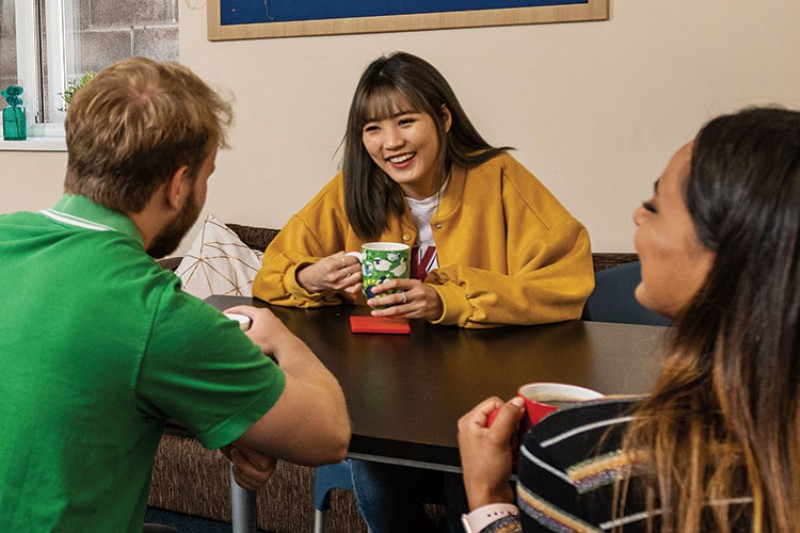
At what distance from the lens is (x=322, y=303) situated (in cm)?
176

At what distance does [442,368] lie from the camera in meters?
1.29

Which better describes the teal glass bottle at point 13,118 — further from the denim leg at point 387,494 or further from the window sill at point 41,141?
the denim leg at point 387,494

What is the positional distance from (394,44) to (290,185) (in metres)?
0.61

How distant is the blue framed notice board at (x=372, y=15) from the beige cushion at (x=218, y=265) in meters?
0.71

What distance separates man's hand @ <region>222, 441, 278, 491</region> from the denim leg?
0.49 m

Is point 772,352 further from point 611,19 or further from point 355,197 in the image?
point 611,19

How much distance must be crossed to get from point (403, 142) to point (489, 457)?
3.34ft

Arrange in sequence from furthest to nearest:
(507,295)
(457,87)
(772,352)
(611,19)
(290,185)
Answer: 1. (290,185)
2. (457,87)
3. (611,19)
4. (507,295)
5. (772,352)

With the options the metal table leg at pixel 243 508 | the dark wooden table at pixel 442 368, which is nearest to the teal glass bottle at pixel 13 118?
the dark wooden table at pixel 442 368

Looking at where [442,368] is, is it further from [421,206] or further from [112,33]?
[112,33]

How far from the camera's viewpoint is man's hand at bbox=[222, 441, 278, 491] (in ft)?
3.76

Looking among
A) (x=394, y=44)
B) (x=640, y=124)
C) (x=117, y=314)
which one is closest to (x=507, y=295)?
(x=117, y=314)

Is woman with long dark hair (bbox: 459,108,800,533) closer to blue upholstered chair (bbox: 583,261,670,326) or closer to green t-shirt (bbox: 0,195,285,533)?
green t-shirt (bbox: 0,195,285,533)

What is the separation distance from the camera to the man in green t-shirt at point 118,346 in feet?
2.88
